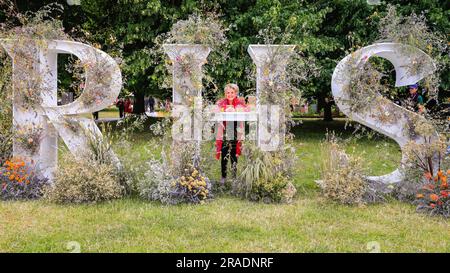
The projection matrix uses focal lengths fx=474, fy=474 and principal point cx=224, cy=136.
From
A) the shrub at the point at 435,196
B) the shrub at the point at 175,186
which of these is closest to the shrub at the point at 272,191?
the shrub at the point at 175,186

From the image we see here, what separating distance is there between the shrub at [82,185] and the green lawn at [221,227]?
7.0 inches

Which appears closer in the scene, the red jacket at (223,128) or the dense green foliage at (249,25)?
the red jacket at (223,128)

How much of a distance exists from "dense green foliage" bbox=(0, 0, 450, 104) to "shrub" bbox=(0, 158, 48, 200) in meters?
6.02

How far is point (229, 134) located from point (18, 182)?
3.20 metres

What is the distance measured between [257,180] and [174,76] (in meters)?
1.96

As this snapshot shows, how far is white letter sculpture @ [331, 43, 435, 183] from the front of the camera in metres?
6.95

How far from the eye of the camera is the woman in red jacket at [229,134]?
292 inches

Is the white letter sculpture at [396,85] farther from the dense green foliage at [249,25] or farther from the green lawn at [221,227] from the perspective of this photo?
the dense green foliage at [249,25]

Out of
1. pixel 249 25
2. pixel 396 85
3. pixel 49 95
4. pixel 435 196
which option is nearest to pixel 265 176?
pixel 435 196

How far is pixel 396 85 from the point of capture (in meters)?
7.11

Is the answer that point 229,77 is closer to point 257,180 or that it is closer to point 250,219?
point 257,180

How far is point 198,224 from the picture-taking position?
5.48 meters

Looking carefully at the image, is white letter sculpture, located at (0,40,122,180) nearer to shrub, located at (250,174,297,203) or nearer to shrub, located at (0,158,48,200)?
shrub, located at (0,158,48,200)
